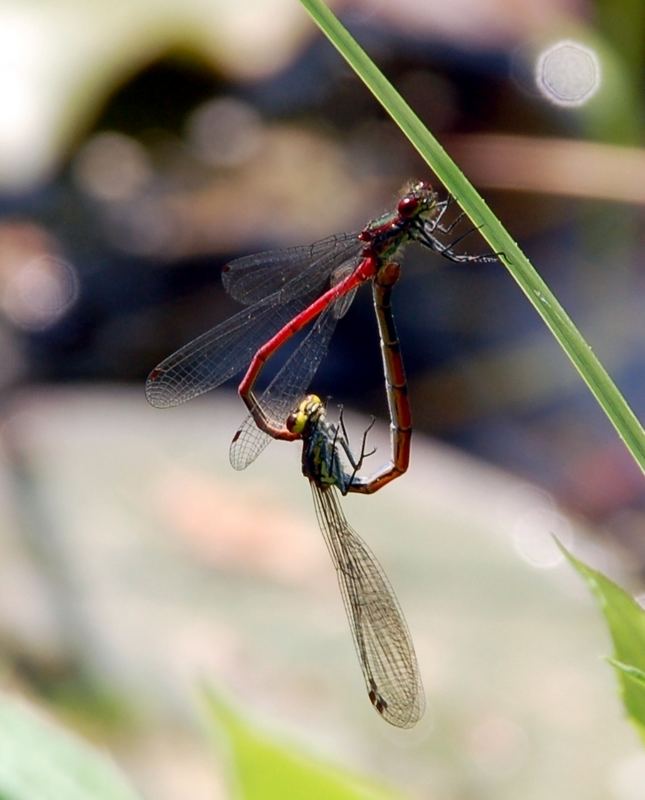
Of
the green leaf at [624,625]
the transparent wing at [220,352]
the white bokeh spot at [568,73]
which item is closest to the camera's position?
the green leaf at [624,625]

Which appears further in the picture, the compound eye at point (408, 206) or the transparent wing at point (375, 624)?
the compound eye at point (408, 206)

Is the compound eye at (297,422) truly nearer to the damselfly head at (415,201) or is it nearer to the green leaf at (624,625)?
the damselfly head at (415,201)

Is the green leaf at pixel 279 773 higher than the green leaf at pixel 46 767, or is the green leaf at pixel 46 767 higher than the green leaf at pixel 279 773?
the green leaf at pixel 279 773

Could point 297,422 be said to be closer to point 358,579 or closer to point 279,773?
point 358,579

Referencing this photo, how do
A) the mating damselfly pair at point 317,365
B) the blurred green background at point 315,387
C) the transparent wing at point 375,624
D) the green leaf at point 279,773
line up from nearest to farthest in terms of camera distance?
the green leaf at point 279,773 → the transparent wing at point 375,624 → the mating damselfly pair at point 317,365 → the blurred green background at point 315,387

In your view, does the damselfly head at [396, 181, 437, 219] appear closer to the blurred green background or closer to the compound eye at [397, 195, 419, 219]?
the compound eye at [397, 195, 419, 219]

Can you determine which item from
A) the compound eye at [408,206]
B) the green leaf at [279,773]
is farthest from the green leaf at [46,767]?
the compound eye at [408,206]

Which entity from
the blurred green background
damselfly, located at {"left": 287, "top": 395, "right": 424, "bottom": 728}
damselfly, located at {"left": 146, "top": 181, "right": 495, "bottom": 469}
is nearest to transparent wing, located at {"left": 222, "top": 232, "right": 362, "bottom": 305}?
damselfly, located at {"left": 146, "top": 181, "right": 495, "bottom": 469}

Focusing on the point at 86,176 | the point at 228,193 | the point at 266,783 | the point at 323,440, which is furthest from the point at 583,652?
the point at 86,176
